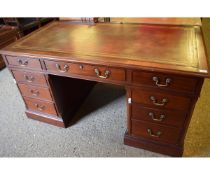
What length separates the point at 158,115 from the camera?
1181mm

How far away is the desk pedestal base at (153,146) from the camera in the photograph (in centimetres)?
129

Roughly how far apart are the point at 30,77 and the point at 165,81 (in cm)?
102

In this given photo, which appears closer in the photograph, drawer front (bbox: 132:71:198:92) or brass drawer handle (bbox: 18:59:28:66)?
drawer front (bbox: 132:71:198:92)

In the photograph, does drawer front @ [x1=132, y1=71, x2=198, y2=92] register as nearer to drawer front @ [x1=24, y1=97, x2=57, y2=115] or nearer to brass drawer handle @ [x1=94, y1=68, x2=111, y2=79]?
brass drawer handle @ [x1=94, y1=68, x2=111, y2=79]

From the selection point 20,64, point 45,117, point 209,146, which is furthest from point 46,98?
point 209,146

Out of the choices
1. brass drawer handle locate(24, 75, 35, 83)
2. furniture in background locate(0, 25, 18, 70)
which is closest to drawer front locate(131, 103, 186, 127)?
brass drawer handle locate(24, 75, 35, 83)

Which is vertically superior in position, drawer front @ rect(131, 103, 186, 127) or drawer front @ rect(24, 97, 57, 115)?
drawer front @ rect(131, 103, 186, 127)

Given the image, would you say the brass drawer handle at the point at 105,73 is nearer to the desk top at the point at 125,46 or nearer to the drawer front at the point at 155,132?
the desk top at the point at 125,46

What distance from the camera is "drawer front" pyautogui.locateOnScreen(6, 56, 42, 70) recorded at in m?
1.29

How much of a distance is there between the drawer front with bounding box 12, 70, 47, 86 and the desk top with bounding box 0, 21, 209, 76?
0.19 metres

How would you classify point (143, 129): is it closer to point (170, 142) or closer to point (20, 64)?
point (170, 142)

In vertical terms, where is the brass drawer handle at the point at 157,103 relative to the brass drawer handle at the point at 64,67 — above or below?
below

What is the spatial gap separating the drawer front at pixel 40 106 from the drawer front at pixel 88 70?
1.35ft

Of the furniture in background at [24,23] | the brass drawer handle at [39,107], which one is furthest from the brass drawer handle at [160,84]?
the furniture in background at [24,23]
